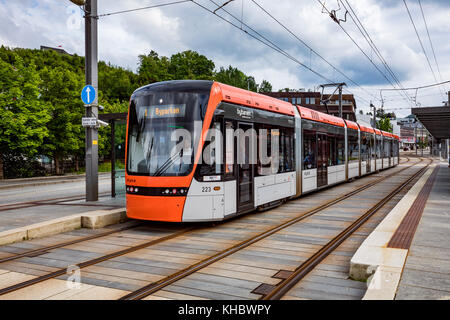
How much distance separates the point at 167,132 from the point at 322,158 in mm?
8987

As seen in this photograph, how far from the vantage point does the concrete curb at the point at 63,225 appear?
25.0 ft

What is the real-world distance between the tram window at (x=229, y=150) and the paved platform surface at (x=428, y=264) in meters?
3.90

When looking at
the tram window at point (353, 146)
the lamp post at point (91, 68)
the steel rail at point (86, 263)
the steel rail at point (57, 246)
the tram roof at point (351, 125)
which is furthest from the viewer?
the tram roof at point (351, 125)

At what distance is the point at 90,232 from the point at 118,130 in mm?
5263

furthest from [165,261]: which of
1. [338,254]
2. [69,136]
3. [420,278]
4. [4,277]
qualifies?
[69,136]

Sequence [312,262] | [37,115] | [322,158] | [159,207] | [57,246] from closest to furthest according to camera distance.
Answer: [312,262]
[57,246]
[159,207]
[322,158]
[37,115]

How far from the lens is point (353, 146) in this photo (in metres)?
21.2

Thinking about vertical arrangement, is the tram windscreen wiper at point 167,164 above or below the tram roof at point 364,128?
below

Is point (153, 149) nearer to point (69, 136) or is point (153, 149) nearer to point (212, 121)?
point (212, 121)

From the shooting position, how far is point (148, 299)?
459cm

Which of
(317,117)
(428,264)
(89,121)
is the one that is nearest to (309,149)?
(317,117)

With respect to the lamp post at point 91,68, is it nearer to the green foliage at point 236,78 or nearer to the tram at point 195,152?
the tram at point 195,152

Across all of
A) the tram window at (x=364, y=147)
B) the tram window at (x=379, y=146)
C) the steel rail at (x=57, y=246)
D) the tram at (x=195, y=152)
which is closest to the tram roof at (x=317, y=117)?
the tram at (x=195, y=152)

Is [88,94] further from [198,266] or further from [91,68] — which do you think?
[198,266]
